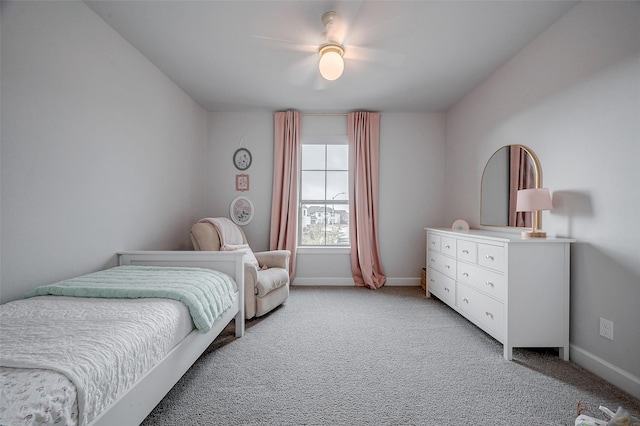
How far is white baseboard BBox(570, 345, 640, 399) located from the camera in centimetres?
158

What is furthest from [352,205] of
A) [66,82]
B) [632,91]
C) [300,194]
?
[66,82]

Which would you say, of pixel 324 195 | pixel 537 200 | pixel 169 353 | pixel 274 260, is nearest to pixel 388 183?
pixel 324 195

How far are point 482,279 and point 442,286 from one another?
2.55 feet

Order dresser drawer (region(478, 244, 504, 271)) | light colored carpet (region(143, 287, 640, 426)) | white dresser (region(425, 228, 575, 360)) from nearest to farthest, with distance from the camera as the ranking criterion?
light colored carpet (region(143, 287, 640, 426)) < white dresser (region(425, 228, 575, 360)) < dresser drawer (region(478, 244, 504, 271))

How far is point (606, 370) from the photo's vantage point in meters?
1.72

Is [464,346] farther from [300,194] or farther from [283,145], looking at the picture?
[283,145]

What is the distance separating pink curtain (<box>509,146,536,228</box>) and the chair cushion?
230cm

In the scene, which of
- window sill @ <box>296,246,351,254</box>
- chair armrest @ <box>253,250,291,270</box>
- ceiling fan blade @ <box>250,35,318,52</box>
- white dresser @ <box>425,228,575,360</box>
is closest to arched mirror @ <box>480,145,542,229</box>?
white dresser @ <box>425,228,575,360</box>

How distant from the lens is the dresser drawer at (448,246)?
2.78 metres

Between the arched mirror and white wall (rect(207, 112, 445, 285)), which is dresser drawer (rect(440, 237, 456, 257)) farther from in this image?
white wall (rect(207, 112, 445, 285))

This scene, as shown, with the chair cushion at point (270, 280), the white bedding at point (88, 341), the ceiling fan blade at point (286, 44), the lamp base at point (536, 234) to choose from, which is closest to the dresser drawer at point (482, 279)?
the lamp base at point (536, 234)

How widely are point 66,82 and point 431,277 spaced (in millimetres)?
3726

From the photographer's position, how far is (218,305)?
72.6 inches

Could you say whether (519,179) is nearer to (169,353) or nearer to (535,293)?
(535,293)
